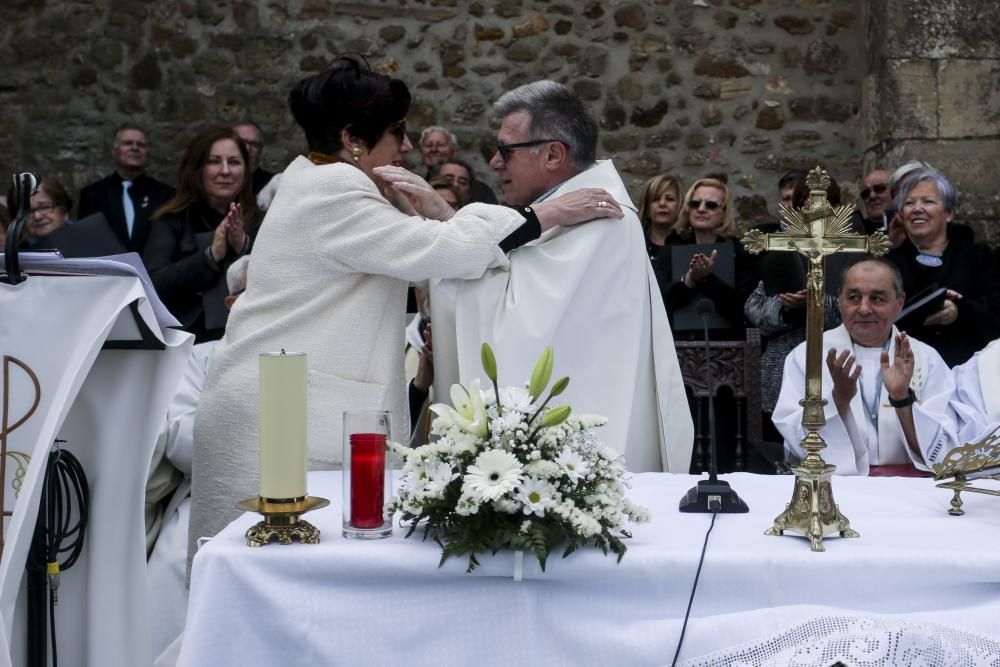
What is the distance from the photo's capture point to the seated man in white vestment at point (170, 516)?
3395mm

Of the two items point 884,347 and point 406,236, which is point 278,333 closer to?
point 406,236

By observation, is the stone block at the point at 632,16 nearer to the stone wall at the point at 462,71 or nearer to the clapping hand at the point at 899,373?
the stone wall at the point at 462,71

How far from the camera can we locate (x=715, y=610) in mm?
1982

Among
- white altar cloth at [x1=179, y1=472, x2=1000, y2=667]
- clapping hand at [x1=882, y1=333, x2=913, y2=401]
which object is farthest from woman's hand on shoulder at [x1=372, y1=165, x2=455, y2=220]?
clapping hand at [x1=882, y1=333, x2=913, y2=401]

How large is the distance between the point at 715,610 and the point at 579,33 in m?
6.66

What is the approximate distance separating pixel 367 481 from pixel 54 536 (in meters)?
1.00

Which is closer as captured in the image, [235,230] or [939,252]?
[235,230]

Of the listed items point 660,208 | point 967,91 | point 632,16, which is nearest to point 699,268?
point 660,208

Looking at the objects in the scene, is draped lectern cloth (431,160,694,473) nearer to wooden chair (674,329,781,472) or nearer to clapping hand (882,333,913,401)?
clapping hand (882,333,913,401)

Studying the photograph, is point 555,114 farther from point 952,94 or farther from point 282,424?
point 952,94

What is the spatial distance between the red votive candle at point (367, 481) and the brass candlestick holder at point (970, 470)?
3.65 ft

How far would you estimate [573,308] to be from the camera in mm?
3168

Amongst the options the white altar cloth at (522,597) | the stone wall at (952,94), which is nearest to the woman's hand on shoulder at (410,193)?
the white altar cloth at (522,597)

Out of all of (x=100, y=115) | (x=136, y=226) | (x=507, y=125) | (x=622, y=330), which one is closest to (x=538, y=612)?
(x=622, y=330)
